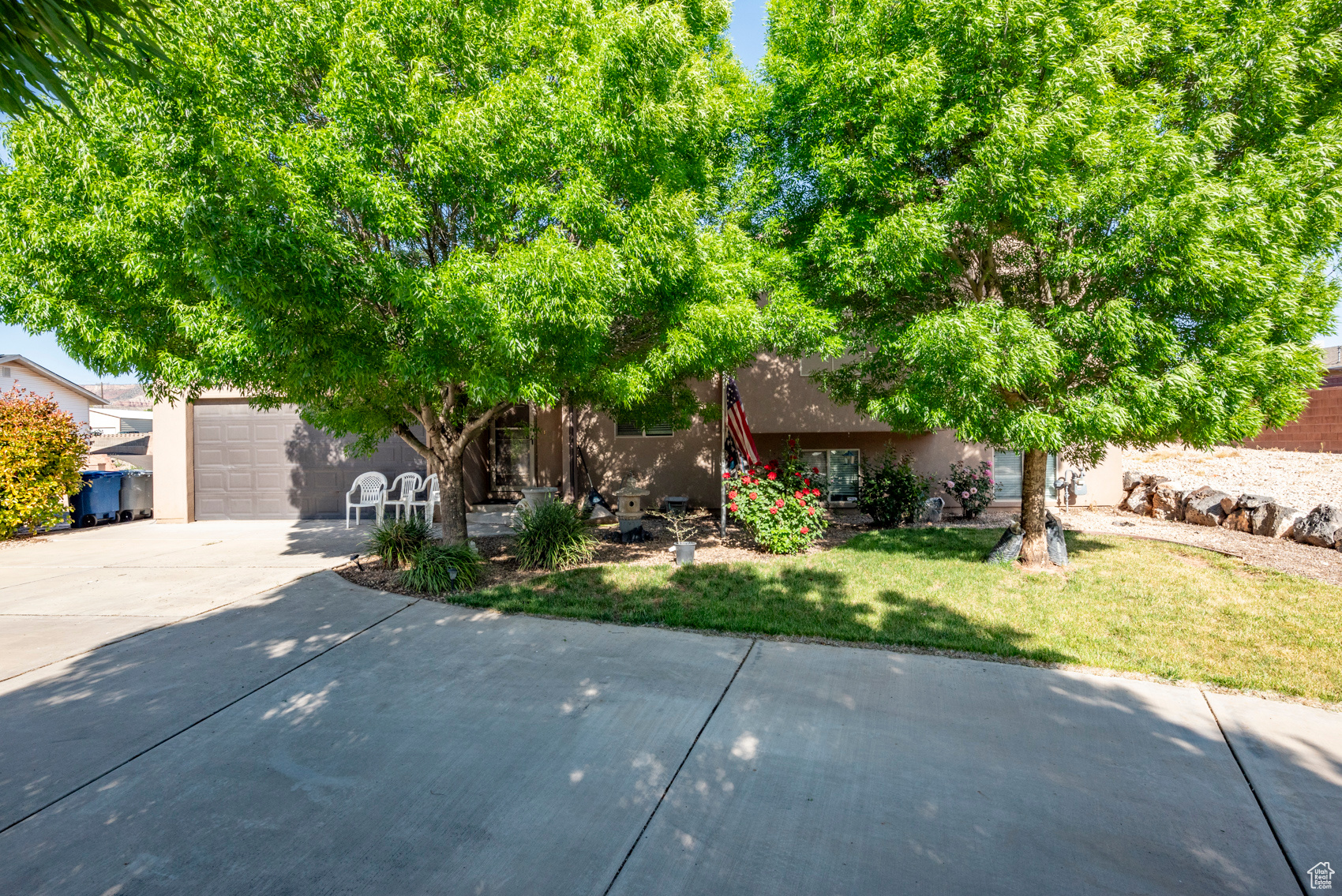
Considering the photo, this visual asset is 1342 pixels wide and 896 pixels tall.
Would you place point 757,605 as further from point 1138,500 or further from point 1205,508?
point 1138,500

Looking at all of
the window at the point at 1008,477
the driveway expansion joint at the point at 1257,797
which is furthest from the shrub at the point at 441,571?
the window at the point at 1008,477

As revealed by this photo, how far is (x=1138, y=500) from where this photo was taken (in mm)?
12070

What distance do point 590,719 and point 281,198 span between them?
13.9 feet

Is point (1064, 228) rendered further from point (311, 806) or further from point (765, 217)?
point (311, 806)

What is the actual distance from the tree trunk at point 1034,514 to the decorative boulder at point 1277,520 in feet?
14.1

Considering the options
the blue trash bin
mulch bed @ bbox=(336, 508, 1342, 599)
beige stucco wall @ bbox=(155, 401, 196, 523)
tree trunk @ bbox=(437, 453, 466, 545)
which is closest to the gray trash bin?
the blue trash bin

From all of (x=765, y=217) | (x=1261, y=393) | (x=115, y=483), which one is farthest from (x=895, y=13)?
(x=115, y=483)

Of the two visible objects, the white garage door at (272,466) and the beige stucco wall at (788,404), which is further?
the white garage door at (272,466)

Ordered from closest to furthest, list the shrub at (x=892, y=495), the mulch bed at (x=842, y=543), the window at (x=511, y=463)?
1. the mulch bed at (x=842, y=543)
2. the shrub at (x=892, y=495)
3. the window at (x=511, y=463)

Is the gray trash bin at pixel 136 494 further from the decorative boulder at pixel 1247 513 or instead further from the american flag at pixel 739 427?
the decorative boulder at pixel 1247 513

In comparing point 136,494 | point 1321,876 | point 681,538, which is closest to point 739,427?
point 681,538

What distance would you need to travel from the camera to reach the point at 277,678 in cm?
449

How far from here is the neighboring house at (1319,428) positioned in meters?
15.1

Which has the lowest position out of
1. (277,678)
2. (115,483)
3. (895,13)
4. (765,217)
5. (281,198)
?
(277,678)
